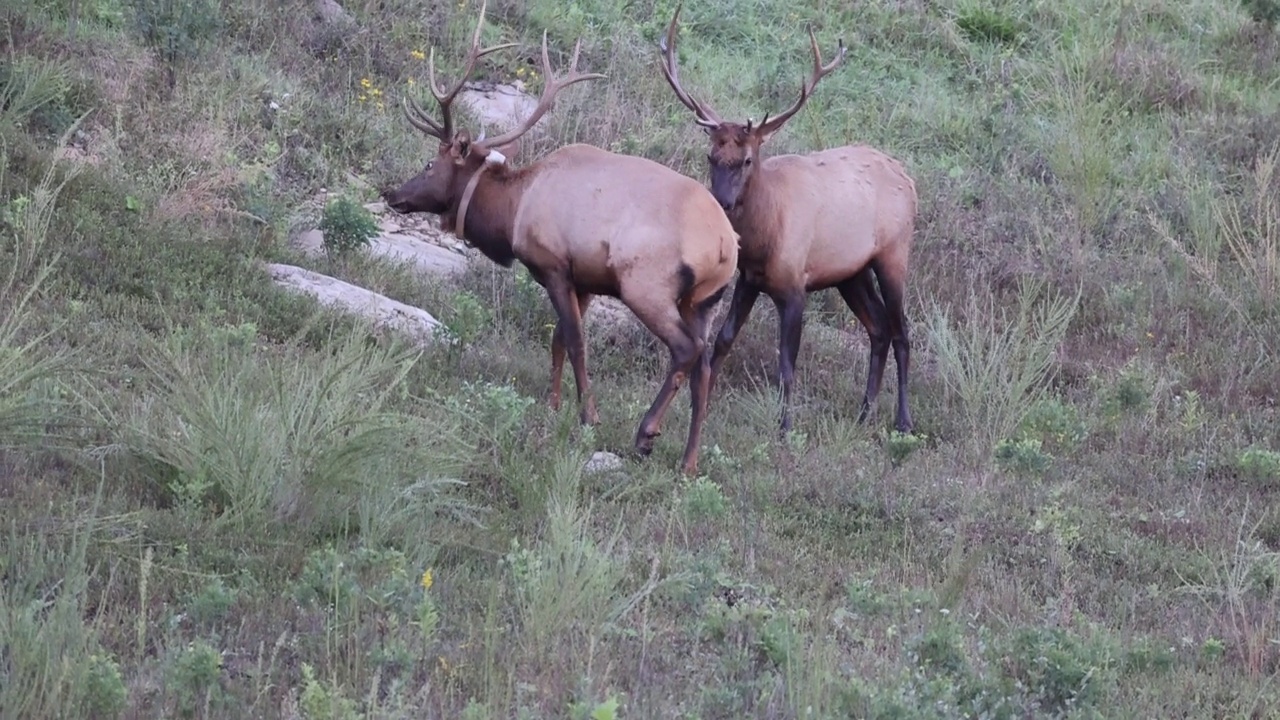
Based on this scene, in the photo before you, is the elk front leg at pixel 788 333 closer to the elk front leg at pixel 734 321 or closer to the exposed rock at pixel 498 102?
the elk front leg at pixel 734 321

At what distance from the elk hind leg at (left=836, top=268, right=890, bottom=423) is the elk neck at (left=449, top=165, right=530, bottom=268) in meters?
2.46

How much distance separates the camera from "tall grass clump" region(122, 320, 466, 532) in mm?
6297

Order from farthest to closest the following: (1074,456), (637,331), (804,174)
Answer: (637,331), (804,174), (1074,456)

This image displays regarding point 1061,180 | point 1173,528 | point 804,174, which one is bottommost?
point 1061,180

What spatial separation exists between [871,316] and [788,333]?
1.12 m

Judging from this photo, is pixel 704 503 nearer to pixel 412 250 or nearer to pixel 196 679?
pixel 196 679

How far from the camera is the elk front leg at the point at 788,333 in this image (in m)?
9.88

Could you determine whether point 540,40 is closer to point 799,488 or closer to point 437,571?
point 799,488

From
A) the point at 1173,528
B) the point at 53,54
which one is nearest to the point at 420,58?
the point at 53,54

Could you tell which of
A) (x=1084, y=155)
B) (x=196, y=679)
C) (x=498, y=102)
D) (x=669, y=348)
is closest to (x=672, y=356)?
(x=669, y=348)

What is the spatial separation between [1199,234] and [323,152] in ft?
22.9

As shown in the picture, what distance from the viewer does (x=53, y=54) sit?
479 inches

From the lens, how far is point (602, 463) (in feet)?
26.4

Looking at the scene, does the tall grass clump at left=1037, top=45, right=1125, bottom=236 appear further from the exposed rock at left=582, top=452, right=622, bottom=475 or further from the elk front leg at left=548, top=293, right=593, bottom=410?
the exposed rock at left=582, top=452, right=622, bottom=475
